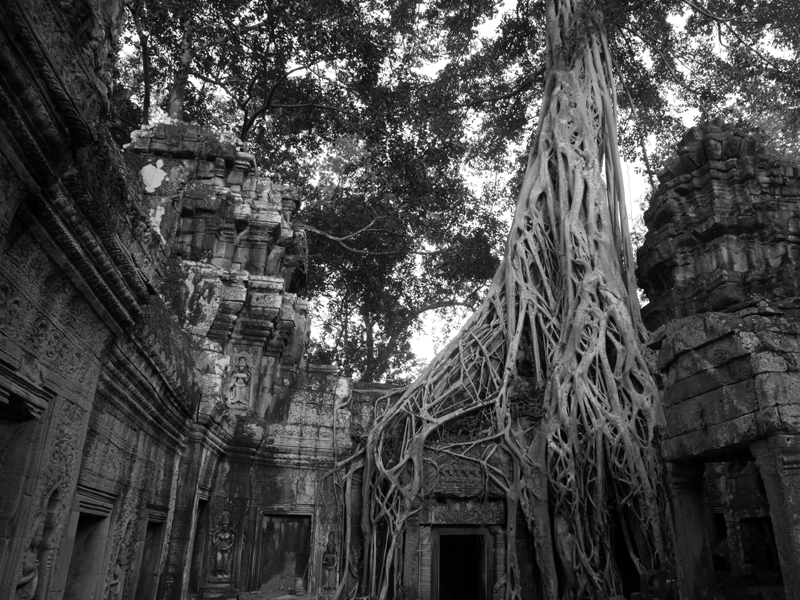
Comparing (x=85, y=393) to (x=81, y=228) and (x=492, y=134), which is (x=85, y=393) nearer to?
(x=81, y=228)

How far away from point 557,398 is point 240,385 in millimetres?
3338

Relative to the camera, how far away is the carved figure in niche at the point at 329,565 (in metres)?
6.07

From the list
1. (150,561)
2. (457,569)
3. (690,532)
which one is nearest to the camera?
(150,561)

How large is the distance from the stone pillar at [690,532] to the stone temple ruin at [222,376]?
13 mm

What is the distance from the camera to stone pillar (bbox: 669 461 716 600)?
3.93 metres

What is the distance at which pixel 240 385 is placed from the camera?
21.0ft

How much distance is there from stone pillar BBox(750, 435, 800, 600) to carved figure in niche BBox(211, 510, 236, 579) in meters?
4.39

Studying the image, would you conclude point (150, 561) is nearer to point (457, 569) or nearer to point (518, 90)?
point (457, 569)

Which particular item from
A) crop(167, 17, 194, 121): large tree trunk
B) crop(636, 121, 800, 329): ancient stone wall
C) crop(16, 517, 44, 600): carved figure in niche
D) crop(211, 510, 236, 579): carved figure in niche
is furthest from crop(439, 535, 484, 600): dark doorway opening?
crop(167, 17, 194, 121): large tree trunk

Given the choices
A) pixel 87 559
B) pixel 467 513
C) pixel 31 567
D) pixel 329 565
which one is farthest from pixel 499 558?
pixel 31 567

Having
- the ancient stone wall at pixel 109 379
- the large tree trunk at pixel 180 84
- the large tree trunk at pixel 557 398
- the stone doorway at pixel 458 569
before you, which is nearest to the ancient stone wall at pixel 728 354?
the large tree trunk at pixel 557 398

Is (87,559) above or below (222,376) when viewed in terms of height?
below

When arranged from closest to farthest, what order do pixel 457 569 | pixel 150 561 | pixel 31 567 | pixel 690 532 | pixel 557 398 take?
1. pixel 31 567
2. pixel 150 561
3. pixel 690 532
4. pixel 557 398
5. pixel 457 569

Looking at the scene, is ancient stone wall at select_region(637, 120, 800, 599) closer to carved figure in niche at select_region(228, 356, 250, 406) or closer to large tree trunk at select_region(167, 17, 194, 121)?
carved figure in niche at select_region(228, 356, 250, 406)
